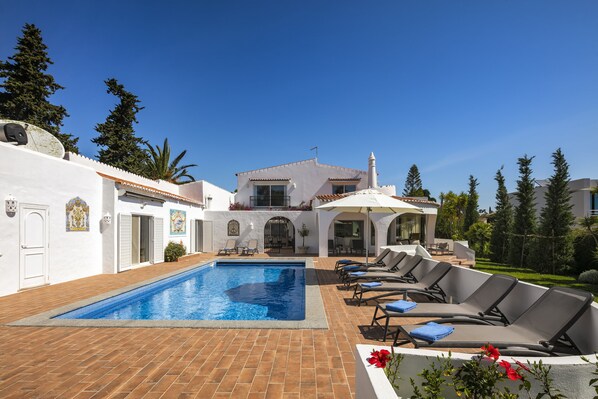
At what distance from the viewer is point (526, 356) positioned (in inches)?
145

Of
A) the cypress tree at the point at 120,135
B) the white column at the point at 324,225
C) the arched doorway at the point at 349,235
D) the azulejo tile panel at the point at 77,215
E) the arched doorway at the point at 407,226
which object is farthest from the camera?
the cypress tree at the point at 120,135

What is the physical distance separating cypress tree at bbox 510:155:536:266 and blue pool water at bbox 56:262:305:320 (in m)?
15.7

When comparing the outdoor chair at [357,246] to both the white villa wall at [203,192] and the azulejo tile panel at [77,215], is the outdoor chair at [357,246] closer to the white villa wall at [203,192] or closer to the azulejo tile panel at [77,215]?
the white villa wall at [203,192]

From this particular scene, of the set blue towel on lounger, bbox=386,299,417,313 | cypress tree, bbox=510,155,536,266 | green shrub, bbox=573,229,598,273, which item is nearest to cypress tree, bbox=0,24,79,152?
blue towel on lounger, bbox=386,299,417,313

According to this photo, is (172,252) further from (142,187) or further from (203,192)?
(203,192)

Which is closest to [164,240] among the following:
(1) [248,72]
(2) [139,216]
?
(2) [139,216]

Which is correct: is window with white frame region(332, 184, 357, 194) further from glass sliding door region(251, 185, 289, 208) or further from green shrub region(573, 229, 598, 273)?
green shrub region(573, 229, 598, 273)

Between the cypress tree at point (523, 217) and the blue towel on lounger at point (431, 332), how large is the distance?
1917 centimetres

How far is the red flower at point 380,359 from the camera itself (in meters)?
2.35

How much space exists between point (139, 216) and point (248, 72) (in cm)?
1007

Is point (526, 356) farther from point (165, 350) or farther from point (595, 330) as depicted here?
point (165, 350)

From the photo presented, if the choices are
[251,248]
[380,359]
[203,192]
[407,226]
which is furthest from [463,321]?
[407,226]

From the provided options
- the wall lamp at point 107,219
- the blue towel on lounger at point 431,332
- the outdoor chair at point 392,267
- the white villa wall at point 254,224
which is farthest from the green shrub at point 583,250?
the wall lamp at point 107,219

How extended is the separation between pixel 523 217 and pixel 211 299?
21504mm
